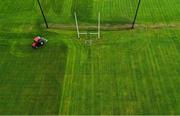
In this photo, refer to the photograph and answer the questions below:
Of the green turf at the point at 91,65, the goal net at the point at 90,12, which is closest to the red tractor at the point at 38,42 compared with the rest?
the green turf at the point at 91,65

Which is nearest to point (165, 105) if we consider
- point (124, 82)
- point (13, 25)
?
point (124, 82)

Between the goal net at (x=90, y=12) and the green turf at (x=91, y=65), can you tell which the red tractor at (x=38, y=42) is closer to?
the green turf at (x=91, y=65)

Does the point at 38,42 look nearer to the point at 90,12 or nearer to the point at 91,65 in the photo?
the point at 91,65

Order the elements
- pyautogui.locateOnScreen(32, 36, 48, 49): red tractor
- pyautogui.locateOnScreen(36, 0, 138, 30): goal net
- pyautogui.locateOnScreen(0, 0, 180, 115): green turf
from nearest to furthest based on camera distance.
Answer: pyautogui.locateOnScreen(0, 0, 180, 115): green turf
pyautogui.locateOnScreen(32, 36, 48, 49): red tractor
pyautogui.locateOnScreen(36, 0, 138, 30): goal net

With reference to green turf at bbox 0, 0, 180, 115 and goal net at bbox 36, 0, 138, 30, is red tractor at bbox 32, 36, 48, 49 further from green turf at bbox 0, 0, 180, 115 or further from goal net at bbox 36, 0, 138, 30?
goal net at bbox 36, 0, 138, 30

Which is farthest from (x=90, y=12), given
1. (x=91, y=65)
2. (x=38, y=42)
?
(x=91, y=65)

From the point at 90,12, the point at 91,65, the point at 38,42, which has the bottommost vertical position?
the point at 91,65

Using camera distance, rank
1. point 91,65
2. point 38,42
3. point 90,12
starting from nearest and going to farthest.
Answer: point 91,65 → point 38,42 → point 90,12

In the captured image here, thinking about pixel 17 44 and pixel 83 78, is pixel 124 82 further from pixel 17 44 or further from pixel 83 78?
pixel 17 44

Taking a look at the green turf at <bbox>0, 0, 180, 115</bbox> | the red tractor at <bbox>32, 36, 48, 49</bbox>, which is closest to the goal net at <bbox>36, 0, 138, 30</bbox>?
the green turf at <bbox>0, 0, 180, 115</bbox>
